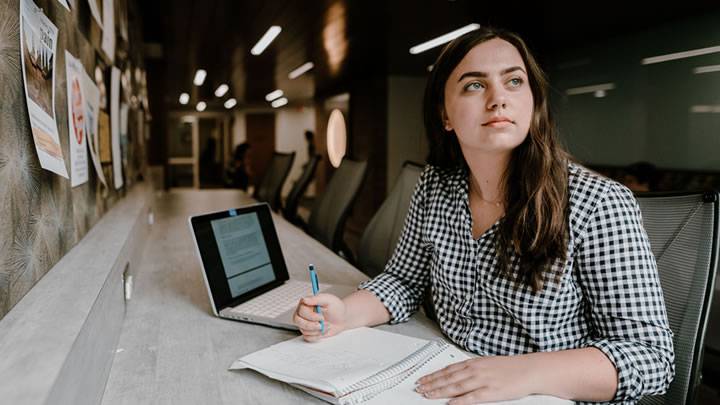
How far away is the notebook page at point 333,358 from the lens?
30.8 inches

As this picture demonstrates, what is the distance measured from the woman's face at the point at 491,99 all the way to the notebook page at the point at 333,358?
1.31ft

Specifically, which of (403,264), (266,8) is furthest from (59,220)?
(266,8)

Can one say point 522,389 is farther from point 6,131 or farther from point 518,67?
point 6,131

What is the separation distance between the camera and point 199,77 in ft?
29.8

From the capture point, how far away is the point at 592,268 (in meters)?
0.92

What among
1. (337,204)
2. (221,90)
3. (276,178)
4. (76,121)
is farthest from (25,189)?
(221,90)

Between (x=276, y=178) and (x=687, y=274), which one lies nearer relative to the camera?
(x=687, y=274)

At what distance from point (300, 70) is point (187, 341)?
7.60 m

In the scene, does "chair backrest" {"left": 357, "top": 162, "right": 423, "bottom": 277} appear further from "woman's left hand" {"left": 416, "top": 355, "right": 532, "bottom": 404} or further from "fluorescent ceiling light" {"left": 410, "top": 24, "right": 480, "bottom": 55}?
"fluorescent ceiling light" {"left": 410, "top": 24, "right": 480, "bottom": 55}

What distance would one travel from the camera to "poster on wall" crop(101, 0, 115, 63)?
70.9 inches

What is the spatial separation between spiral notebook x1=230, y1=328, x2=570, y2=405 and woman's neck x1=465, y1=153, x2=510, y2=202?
35cm

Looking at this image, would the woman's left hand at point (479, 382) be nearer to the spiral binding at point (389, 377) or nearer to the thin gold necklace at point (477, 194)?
the spiral binding at point (389, 377)

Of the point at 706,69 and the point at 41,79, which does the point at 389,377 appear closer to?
the point at 41,79

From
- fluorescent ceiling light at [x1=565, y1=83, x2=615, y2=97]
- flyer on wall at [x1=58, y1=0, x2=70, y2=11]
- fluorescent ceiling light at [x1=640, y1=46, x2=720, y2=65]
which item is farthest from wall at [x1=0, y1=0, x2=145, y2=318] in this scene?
fluorescent ceiling light at [x1=565, y1=83, x2=615, y2=97]
